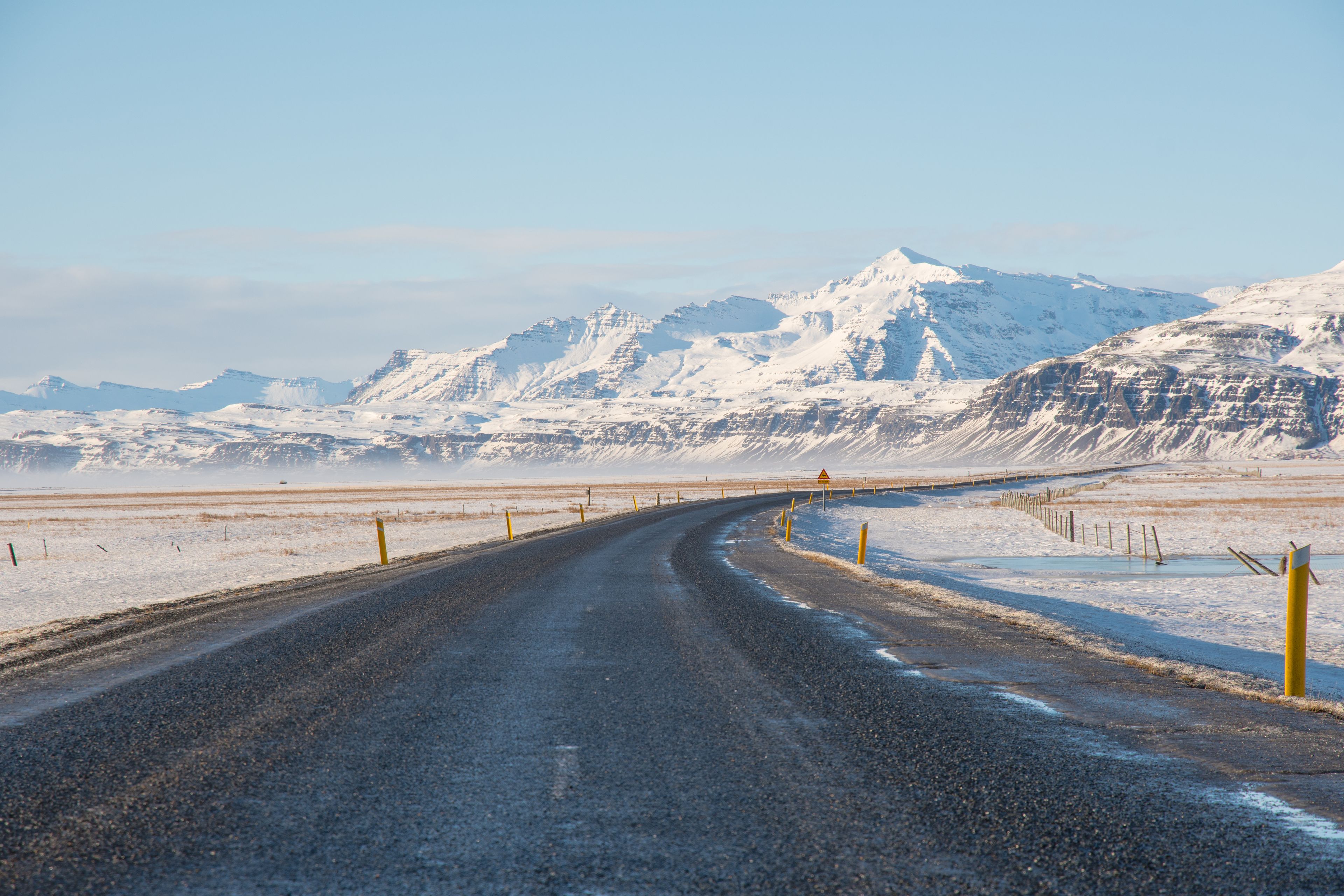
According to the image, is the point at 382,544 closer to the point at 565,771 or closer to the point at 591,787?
the point at 565,771

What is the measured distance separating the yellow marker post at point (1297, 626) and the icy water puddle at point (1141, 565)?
1577cm

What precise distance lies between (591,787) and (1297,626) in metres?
6.09

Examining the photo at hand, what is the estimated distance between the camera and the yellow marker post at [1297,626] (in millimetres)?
7441

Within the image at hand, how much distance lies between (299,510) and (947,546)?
183 ft

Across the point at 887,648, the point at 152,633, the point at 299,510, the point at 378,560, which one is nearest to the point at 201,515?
the point at 299,510

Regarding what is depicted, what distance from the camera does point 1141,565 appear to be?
25938 mm

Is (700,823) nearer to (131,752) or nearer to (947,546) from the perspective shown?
(131,752)

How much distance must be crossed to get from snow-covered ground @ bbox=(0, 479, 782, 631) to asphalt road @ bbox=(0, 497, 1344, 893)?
984 cm

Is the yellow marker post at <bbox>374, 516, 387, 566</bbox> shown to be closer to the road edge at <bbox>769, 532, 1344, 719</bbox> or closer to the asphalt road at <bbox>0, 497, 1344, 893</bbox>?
the road edge at <bbox>769, 532, 1344, 719</bbox>

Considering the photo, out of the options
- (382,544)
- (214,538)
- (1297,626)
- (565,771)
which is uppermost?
(1297,626)

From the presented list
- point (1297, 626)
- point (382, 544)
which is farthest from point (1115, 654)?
point (382, 544)

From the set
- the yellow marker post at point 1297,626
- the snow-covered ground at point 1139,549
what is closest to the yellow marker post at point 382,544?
the snow-covered ground at point 1139,549

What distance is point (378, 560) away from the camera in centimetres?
2648

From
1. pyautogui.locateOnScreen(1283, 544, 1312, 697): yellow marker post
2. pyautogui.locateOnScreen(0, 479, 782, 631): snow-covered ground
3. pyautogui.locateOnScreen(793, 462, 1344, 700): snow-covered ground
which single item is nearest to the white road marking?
pyautogui.locateOnScreen(1283, 544, 1312, 697): yellow marker post
